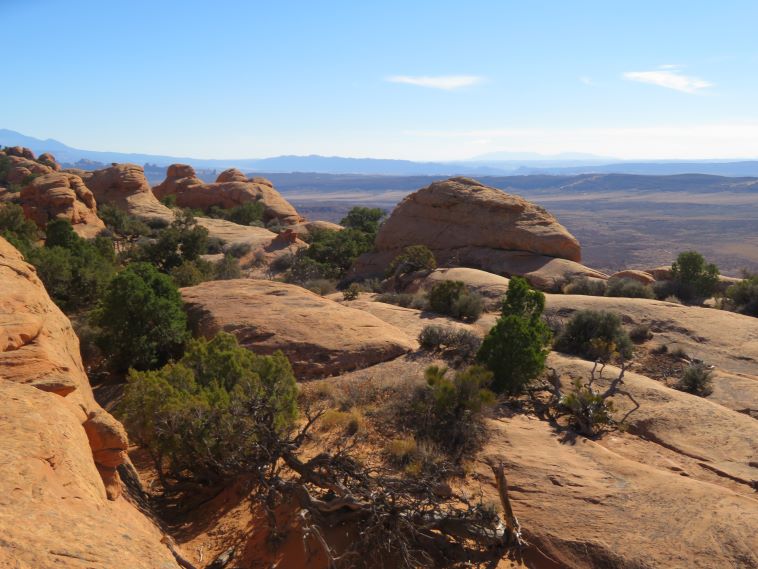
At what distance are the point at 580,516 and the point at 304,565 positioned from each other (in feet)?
12.6

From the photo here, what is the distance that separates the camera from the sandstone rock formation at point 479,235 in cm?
2822

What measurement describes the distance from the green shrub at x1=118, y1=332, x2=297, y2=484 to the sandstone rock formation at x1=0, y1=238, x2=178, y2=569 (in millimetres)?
990

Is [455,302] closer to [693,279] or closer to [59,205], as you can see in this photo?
[693,279]

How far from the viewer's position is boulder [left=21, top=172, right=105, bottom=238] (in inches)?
1357

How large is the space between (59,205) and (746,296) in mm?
37840

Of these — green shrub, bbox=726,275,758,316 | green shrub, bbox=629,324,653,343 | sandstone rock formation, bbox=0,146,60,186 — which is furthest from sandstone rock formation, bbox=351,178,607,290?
sandstone rock formation, bbox=0,146,60,186

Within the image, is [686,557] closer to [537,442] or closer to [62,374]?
[537,442]

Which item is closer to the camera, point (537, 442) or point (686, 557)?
point (686, 557)

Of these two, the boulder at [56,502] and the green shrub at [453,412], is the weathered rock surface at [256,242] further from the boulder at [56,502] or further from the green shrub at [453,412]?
the boulder at [56,502]

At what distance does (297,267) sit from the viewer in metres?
Answer: 29.3

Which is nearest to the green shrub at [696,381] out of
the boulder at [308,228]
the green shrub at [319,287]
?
the green shrub at [319,287]

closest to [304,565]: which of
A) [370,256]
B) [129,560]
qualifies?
[129,560]

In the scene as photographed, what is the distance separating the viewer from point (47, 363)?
7312mm

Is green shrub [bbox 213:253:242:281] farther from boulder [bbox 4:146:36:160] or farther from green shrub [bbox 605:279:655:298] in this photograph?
boulder [bbox 4:146:36:160]
